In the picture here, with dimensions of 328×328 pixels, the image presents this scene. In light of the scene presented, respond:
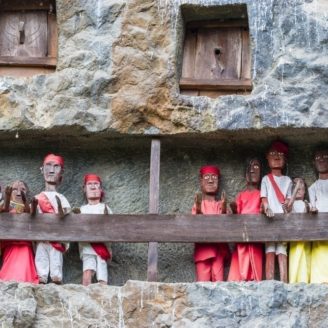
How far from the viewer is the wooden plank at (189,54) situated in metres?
11.1

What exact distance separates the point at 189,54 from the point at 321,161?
1.44m

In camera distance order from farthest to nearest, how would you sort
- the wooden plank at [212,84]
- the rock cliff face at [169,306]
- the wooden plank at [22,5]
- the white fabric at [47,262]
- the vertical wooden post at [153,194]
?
the wooden plank at [22,5], the wooden plank at [212,84], the white fabric at [47,262], the vertical wooden post at [153,194], the rock cliff face at [169,306]

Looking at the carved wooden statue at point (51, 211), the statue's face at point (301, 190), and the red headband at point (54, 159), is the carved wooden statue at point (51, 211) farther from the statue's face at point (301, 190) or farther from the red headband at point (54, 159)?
the statue's face at point (301, 190)

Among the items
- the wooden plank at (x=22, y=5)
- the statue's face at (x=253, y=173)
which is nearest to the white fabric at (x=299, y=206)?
the statue's face at (x=253, y=173)

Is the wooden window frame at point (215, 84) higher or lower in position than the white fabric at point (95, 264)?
higher

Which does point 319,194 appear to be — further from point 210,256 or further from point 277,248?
point 210,256

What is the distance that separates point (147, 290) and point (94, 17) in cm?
250

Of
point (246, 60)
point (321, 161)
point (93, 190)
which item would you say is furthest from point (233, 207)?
point (246, 60)

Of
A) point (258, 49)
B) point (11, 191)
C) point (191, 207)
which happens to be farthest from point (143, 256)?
point (258, 49)

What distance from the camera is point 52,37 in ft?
37.0

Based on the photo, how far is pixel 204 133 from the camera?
10672 millimetres

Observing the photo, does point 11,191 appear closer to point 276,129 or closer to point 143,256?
point 143,256

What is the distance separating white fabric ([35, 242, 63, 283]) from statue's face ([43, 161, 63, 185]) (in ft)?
2.00

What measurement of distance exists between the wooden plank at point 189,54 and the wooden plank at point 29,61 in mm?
1079
